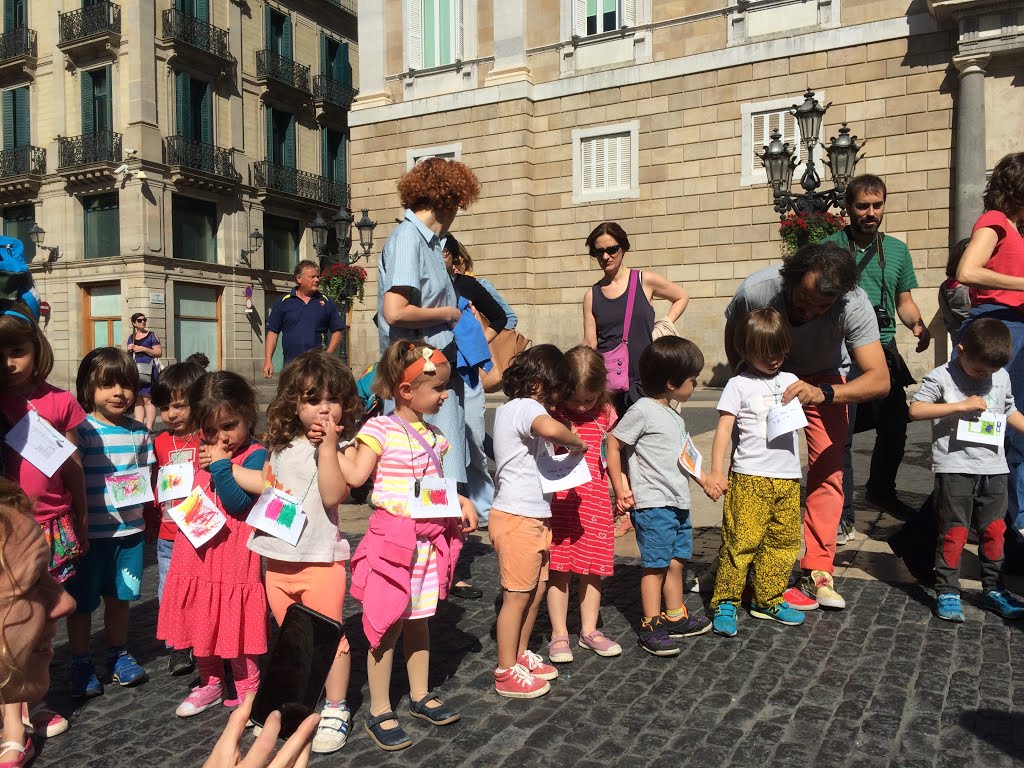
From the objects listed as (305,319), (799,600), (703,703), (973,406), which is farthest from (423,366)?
(305,319)

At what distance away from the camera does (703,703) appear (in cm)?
309

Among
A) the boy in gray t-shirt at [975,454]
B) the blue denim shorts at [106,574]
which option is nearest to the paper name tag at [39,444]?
the blue denim shorts at [106,574]

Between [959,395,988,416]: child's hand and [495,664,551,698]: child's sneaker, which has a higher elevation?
[959,395,988,416]: child's hand

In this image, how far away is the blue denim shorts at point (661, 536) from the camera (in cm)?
368

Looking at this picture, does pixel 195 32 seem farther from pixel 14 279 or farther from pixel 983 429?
pixel 983 429

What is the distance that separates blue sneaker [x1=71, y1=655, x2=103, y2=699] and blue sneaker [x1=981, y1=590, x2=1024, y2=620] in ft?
13.1

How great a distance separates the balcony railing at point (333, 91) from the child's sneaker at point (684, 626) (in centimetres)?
3251

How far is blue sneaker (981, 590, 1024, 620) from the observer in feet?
12.8

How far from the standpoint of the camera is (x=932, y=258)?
15.6 m

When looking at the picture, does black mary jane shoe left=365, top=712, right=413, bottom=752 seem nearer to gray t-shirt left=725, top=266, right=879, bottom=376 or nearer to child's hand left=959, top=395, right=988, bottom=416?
gray t-shirt left=725, top=266, right=879, bottom=376

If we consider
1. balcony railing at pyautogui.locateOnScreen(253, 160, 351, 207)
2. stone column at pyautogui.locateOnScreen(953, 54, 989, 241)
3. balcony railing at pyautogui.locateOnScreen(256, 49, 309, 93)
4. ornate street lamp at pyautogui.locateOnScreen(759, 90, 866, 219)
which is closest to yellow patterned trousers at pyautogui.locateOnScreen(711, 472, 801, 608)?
ornate street lamp at pyautogui.locateOnScreen(759, 90, 866, 219)

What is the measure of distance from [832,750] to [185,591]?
2.36 m

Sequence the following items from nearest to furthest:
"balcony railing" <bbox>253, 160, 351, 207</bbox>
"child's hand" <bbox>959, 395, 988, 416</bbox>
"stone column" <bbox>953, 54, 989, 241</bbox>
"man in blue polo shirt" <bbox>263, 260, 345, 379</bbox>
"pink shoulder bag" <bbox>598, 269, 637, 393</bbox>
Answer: "child's hand" <bbox>959, 395, 988, 416</bbox>
"pink shoulder bag" <bbox>598, 269, 637, 393</bbox>
"man in blue polo shirt" <bbox>263, 260, 345, 379</bbox>
"stone column" <bbox>953, 54, 989, 241</bbox>
"balcony railing" <bbox>253, 160, 351, 207</bbox>

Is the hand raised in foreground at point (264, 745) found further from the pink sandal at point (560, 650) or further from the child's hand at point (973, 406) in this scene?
the child's hand at point (973, 406)
